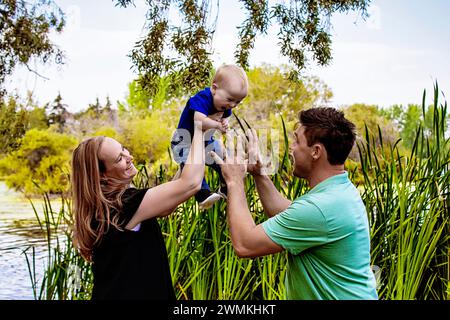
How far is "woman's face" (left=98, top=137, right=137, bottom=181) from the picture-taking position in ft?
5.79

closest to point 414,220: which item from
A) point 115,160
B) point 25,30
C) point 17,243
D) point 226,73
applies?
point 226,73

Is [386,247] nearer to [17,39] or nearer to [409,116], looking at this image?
[17,39]

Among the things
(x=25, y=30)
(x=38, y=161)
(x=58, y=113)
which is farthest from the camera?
(x=58, y=113)

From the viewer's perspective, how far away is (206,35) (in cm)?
464

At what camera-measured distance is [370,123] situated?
1609cm

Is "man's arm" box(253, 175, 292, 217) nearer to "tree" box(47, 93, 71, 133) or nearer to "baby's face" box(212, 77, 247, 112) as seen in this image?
"baby's face" box(212, 77, 247, 112)

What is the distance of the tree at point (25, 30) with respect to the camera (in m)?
6.26

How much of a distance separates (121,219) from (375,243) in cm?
207

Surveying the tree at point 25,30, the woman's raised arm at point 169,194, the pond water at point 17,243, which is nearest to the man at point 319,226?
the woman's raised arm at point 169,194

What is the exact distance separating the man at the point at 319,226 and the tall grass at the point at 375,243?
60.4 inches

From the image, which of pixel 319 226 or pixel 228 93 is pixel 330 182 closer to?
pixel 319 226

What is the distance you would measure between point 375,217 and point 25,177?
10137 mm

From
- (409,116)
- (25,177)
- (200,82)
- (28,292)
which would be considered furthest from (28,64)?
(409,116)
